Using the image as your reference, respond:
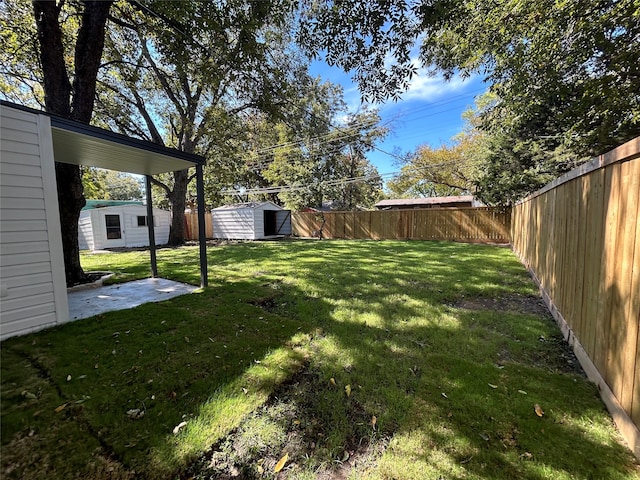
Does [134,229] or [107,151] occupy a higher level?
[107,151]

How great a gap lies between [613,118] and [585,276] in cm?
533

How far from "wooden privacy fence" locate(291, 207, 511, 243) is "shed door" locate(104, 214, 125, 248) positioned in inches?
355

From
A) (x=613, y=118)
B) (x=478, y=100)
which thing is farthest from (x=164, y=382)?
(x=478, y=100)

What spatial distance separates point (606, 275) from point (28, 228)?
523 centimetres

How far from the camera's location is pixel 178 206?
1307 cm

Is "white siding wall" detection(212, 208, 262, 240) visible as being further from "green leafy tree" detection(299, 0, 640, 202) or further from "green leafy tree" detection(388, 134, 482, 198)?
"green leafy tree" detection(388, 134, 482, 198)

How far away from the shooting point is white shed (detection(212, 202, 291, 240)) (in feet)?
49.2

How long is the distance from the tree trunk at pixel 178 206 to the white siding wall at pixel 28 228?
10.6m

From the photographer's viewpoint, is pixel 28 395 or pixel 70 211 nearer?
pixel 28 395

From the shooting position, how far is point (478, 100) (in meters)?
14.1

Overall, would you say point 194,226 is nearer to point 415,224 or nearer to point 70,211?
point 70,211

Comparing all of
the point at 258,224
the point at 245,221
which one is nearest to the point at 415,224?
the point at 258,224

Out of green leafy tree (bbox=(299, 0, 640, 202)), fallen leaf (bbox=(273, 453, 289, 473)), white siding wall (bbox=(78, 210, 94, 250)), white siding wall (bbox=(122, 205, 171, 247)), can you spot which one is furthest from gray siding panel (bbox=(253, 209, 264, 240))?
fallen leaf (bbox=(273, 453, 289, 473))

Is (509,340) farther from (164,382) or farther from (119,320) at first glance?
(119,320)
